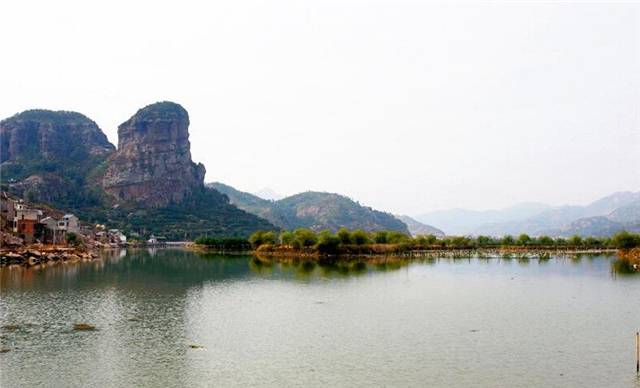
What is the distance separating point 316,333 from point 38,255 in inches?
3014

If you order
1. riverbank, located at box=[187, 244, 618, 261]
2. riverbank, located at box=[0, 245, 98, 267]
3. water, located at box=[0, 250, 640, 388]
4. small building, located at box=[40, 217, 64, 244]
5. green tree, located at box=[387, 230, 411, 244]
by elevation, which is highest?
small building, located at box=[40, 217, 64, 244]

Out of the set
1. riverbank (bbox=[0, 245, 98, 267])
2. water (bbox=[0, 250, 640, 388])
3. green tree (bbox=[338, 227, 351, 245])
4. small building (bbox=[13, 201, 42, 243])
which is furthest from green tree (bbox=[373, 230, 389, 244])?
small building (bbox=[13, 201, 42, 243])

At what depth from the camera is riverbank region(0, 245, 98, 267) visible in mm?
92750

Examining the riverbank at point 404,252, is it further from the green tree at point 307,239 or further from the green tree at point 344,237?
the green tree at point 344,237

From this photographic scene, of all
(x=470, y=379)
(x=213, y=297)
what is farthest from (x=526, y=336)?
(x=213, y=297)

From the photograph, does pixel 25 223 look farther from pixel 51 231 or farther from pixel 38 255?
pixel 38 255

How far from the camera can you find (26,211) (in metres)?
119

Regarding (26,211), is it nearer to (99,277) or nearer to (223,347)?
(99,277)

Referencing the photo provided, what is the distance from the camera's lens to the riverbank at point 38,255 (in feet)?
304

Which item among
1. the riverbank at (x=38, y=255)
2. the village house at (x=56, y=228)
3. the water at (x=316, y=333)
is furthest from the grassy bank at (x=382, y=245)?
the water at (x=316, y=333)

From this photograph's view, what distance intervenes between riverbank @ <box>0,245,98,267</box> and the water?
1911 cm

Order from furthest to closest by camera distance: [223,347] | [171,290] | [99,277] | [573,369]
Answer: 1. [99,277]
2. [171,290]
3. [223,347]
4. [573,369]

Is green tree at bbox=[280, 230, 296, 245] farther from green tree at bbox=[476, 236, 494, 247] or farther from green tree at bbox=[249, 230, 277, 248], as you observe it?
green tree at bbox=[476, 236, 494, 247]

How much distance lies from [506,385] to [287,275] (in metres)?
59.4
